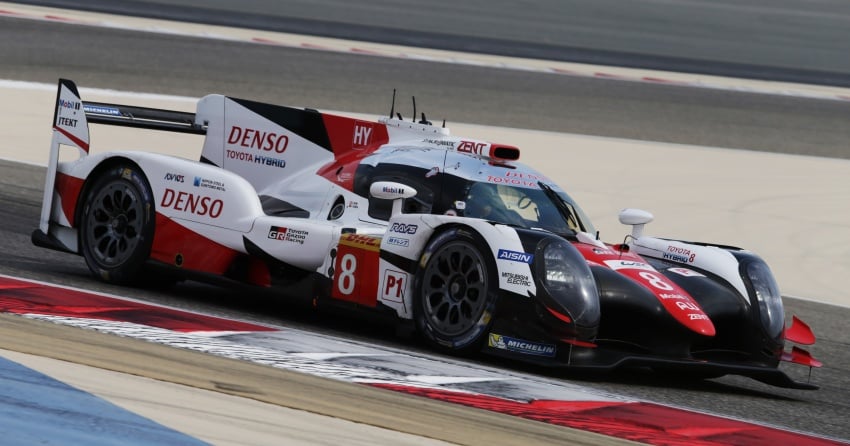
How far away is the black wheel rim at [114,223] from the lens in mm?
9336

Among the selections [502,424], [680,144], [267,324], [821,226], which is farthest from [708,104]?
[502,424]

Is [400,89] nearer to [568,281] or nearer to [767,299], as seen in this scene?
[767,299]

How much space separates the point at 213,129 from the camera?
33.0 feet

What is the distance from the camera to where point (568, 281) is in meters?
7.54

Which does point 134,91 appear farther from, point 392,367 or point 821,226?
point 392,367

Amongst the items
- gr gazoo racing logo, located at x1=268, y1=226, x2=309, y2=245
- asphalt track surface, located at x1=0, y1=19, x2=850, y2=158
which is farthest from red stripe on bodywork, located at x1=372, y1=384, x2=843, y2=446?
asphalt track surface, located at x1=0, y1=19, x2=850, y2=158

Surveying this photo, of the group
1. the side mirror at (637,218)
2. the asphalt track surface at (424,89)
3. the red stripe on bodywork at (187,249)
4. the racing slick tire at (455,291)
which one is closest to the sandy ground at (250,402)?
the racing slick tire at (455,291)

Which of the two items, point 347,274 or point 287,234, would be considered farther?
point 287,234

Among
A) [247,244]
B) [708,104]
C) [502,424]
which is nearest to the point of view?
[502,424]

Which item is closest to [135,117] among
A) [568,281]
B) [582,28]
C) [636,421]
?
[568,281]

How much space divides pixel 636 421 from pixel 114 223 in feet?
14.4

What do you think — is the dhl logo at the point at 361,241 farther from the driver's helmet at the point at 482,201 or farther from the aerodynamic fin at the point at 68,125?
the aerodynamic fin at the point at 68,125

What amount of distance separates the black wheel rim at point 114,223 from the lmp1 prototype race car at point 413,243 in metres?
0.01

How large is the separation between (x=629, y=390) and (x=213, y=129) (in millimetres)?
3871
